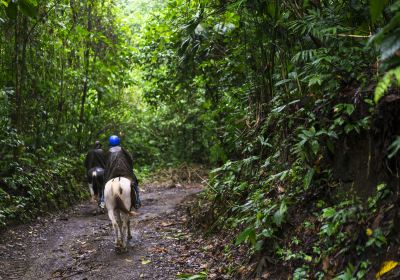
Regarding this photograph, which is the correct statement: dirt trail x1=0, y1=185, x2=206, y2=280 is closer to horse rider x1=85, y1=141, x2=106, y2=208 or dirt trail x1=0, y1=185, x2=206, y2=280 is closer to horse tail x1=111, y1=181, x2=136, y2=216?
horse rider x1=85, y1=141, x2=106, y2=208

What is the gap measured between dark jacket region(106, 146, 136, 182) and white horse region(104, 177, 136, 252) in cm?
19

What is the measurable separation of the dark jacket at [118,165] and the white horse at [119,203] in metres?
0.19

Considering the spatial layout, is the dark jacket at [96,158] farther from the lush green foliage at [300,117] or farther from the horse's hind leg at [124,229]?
the horse's hind leg at [124,229]

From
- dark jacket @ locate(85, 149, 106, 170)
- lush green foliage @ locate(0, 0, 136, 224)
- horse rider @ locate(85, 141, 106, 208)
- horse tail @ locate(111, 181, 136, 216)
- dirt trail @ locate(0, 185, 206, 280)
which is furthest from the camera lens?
dark jacket @ locate(85, 149, 106, 170)

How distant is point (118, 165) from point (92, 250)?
67.7 inches

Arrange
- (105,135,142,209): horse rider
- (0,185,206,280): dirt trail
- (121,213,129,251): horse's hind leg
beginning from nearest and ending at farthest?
(0,185,206,280): dirt trail
(121,213,129,251): horse's hind leg
(105,135,142,209): horse rider

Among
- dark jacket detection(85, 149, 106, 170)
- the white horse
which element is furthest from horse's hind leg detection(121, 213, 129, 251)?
dark jacket detection(85, 149, 106, 170)

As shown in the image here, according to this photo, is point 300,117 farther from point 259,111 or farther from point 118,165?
point 118,165

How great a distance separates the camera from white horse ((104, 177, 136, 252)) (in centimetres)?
816

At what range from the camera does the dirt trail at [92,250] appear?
7.16 metres

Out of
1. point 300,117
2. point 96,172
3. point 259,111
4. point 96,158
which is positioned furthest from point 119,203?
point 96,158

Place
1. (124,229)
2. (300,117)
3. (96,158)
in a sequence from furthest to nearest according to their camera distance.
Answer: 1. (96,158)
2. (124,229)
3. (300,117)

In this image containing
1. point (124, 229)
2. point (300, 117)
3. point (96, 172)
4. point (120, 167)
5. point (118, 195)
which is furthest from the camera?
point (96, 172)

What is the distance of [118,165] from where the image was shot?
8.52 metres
